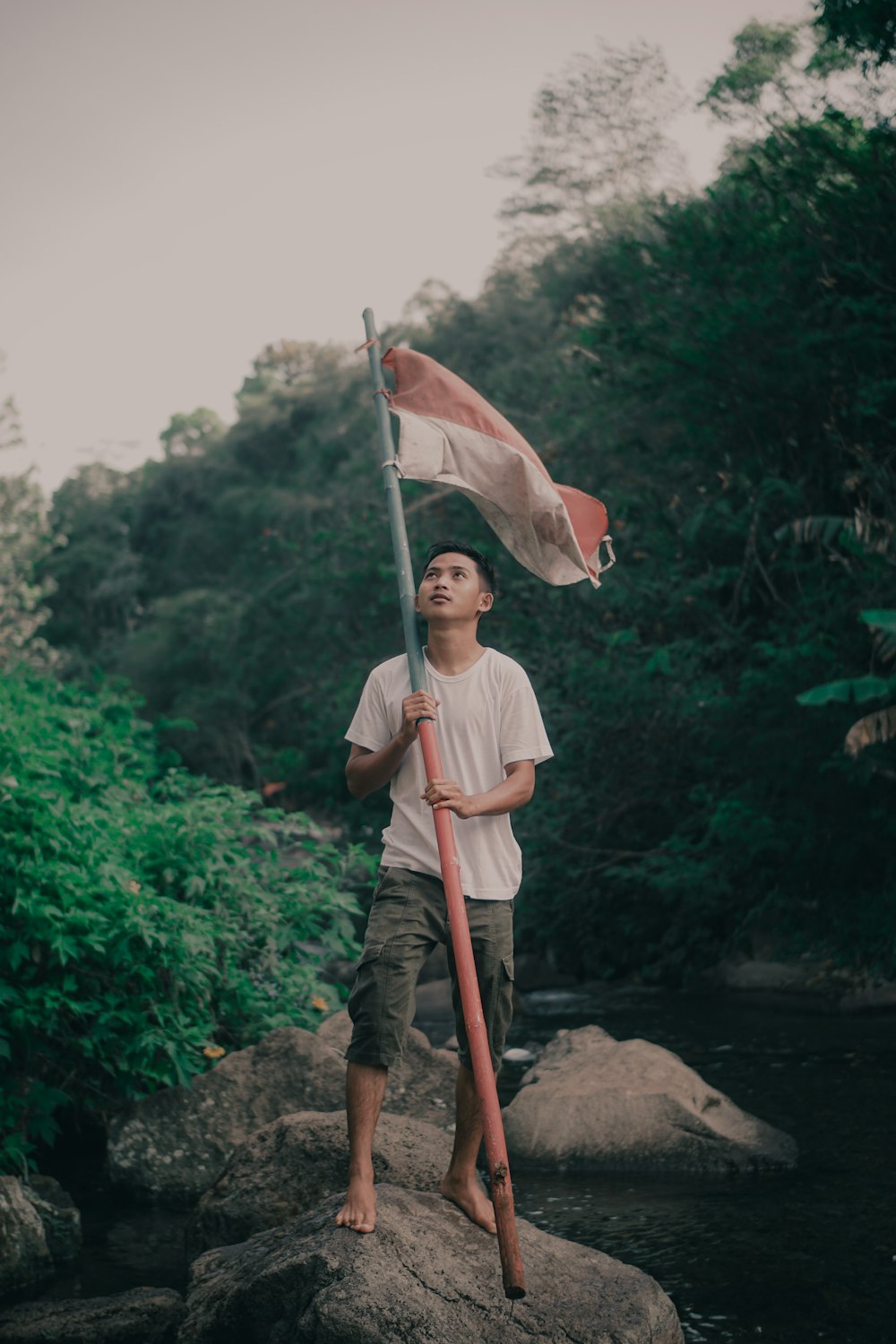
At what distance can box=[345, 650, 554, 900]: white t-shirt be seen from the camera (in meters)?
4.13

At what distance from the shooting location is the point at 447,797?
3.91 meters

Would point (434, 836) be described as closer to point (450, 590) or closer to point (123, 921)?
point (450, 590)

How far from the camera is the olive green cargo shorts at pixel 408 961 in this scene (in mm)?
4008

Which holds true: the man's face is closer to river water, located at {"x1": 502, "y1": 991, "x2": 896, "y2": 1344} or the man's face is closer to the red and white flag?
the red and white flag

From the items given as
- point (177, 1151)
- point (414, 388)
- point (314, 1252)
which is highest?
point (414, 388)

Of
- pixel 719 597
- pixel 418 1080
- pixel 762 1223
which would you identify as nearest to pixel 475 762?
pixel 762 1223

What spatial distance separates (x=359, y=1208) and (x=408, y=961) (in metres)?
0.74

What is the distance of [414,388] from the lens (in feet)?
16.2

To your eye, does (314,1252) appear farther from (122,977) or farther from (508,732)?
(122,977)

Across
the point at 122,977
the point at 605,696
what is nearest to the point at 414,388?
the point at 122,977

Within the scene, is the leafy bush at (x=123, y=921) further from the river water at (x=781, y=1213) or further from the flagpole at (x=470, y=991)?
the flagpole at (x=470, y=991)

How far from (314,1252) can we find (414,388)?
9.68 ft

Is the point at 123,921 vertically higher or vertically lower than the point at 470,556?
lower

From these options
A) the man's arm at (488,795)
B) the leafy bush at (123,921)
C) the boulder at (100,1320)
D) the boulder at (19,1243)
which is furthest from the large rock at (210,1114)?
the man's arm at (488,795)
